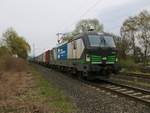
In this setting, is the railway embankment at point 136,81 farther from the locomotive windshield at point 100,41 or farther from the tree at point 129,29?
the tree at point 129,29

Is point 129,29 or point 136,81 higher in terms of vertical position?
point 129,29

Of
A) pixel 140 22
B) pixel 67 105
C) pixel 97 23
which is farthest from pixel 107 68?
pixel 97 23

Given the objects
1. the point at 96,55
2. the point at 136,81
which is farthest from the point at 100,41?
the point at 136,81

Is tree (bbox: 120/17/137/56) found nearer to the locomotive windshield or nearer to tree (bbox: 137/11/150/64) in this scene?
tree (bbox: 137/11/150/64)

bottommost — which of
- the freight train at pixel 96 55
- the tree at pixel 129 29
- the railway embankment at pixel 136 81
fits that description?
the railway embankment at pixel 136 81

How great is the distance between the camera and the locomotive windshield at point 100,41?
57.5 feet

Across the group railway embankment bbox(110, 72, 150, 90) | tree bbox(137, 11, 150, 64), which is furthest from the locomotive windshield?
tree bbox(137, 11, 150, 64)

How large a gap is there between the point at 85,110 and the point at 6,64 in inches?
1184

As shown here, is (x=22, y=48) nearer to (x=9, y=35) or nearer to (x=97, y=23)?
(x=9, y=35)

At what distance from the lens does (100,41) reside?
58.3 feet

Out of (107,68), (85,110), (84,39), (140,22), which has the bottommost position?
(85,110)

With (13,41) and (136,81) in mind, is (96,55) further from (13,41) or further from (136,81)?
(13,41)

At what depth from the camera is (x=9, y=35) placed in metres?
83.8

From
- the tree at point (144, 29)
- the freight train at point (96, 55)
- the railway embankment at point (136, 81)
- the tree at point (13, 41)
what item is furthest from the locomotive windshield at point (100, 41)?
the tree at point (13, 41)
